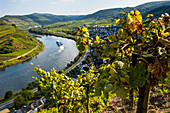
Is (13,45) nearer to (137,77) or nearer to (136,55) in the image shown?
(136,55)

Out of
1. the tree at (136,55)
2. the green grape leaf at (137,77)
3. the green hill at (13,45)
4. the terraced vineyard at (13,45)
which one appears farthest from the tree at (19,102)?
the green hill at (13,45)

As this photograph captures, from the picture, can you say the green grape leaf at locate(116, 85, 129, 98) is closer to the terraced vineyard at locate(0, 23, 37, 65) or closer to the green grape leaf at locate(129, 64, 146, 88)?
the green grape leaf at locate(129, 64, 146, 88)

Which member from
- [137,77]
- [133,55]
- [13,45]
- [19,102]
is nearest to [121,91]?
[137,77]

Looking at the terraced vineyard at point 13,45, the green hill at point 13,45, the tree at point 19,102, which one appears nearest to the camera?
the tree at point 19,102

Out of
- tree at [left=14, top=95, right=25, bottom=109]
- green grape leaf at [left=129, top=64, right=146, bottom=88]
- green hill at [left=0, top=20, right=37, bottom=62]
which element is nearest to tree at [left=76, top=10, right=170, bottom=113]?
green grape leaf at [left=129, top=64, right=146, bottom=88]

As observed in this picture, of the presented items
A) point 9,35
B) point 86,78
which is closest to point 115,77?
point 86,78

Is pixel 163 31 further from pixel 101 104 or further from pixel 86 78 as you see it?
pixel 101 104

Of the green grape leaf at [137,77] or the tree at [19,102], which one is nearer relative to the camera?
the green grape leaf at [137,77]

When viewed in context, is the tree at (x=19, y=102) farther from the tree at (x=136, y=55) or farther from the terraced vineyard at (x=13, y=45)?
the terraced vineyard at (x=13, y=45)
